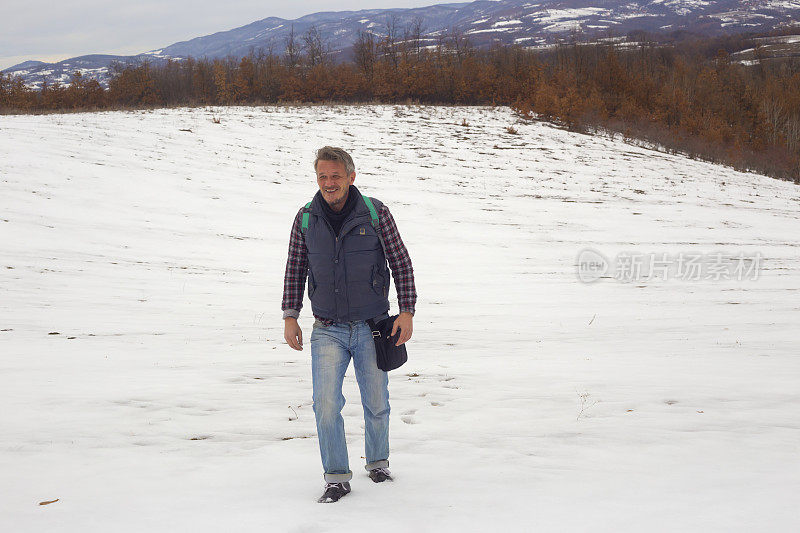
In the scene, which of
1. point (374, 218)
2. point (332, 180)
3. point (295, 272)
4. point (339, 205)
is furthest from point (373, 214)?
point (295, 272)

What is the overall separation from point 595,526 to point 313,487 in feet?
5.45

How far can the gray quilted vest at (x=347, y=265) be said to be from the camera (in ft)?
10.7

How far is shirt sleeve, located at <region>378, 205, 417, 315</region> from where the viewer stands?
11.0 ft

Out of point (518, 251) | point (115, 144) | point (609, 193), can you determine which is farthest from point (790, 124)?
point (115, 144)

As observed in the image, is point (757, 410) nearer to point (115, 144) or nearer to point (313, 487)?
point (313, 487)

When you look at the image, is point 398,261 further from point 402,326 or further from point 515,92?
point 515,92

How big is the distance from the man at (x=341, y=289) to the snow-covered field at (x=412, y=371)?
1.71 ft

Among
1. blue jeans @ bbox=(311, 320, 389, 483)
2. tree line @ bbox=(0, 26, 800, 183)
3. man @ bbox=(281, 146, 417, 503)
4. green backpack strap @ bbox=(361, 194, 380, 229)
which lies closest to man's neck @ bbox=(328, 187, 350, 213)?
man @ bbox=(281, 146, 417, 503)

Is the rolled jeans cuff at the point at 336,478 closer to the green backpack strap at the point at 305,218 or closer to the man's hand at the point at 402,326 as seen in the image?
the man's hand at the point at 402,326

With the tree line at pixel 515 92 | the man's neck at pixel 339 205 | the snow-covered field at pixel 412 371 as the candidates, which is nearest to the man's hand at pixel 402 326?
the man's neck at pixel 339 205

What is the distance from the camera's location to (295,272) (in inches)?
138

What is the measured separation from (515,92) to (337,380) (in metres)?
46.7

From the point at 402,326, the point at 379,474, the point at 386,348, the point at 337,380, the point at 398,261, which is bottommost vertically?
the point at 379,474

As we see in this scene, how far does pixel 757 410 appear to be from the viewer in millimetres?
5082
